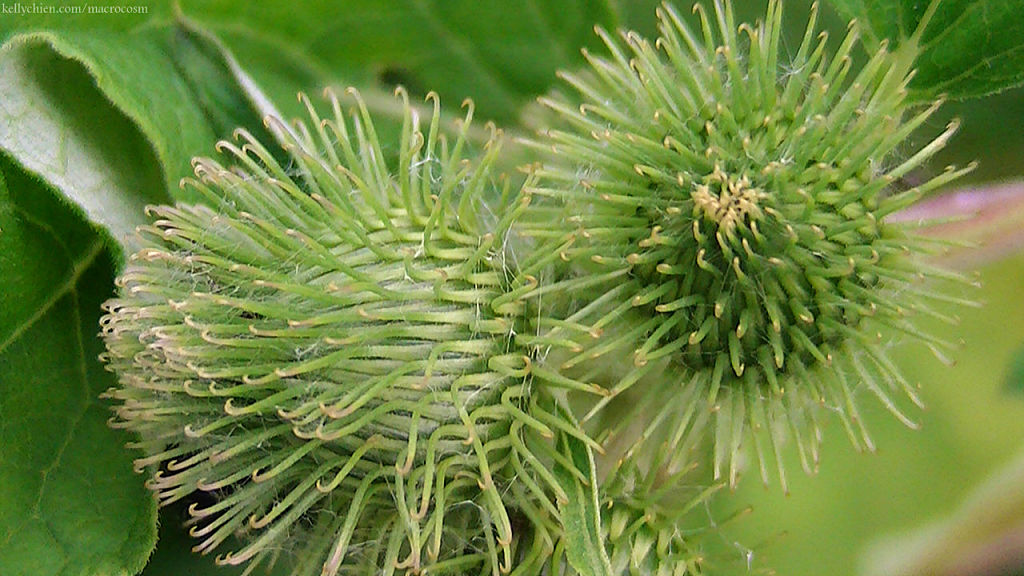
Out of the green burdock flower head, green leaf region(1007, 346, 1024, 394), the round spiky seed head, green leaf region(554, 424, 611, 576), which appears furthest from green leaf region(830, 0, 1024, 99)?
green leaf region(554, 424, 611, 576)

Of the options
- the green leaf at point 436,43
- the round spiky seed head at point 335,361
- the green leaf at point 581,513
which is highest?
the green leaf at point 436,43

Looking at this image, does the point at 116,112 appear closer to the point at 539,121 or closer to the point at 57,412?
the point at 57,412

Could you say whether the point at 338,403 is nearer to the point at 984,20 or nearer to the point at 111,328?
the point at 111,328

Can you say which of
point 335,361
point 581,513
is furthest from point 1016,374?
point 335,361

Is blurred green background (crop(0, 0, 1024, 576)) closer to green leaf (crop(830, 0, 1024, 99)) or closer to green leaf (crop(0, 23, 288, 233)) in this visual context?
green leaf (crop(0, 23, 288, 233))

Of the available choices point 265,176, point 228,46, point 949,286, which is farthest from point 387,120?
point 949,286

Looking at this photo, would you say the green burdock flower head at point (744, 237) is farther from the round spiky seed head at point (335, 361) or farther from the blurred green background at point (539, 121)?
the blurred green background at point (539, 121)

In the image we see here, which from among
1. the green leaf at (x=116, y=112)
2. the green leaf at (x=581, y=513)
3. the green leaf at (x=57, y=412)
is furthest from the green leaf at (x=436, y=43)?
the green leaf at (x=581, y=513)
